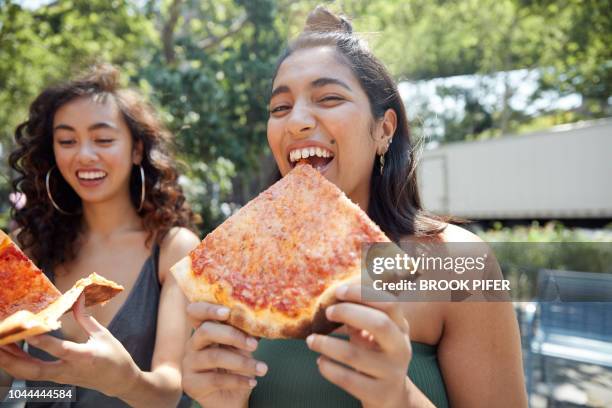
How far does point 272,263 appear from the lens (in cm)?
154

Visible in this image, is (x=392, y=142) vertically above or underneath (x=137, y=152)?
underneath

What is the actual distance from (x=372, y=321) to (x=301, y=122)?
0.81 meters

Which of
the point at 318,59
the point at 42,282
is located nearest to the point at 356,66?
the point at 318,59

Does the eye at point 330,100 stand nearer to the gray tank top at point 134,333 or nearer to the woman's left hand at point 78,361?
the woman's left hand at point 78,361

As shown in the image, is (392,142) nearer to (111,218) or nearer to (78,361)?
(78,361)

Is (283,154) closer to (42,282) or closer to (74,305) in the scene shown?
(74,305)

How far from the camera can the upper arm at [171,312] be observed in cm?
233

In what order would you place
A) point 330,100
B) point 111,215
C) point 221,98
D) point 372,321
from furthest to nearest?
point 221,98
point 111,215
point 330,100
point 372,321

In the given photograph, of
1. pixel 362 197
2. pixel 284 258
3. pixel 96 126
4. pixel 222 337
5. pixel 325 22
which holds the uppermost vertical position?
pixel 325 22

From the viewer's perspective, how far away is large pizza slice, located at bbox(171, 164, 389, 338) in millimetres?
1429

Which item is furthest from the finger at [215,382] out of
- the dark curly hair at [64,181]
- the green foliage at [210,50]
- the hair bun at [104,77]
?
the hair bun at [104,77]

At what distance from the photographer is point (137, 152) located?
2912mm

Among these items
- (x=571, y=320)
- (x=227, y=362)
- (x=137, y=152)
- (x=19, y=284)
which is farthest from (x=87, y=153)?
(x=571, y=320)

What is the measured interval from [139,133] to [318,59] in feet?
4.64
